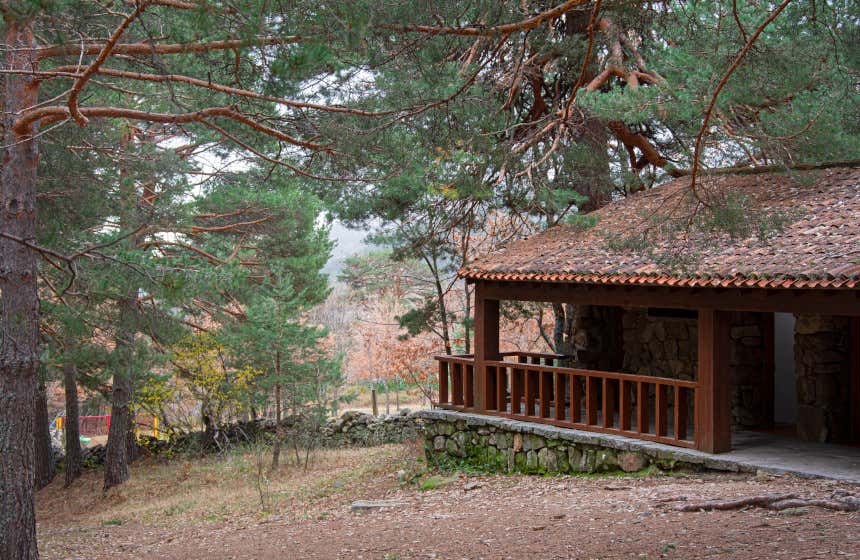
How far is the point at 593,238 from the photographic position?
12383 millimetres

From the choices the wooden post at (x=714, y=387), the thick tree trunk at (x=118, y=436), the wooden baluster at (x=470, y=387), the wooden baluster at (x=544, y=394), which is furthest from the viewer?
the thick tree trunk at (x=118, y=436)

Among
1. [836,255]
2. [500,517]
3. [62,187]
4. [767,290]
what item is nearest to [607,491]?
[500,517]

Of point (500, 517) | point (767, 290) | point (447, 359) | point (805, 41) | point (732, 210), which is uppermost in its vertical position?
point (805, 41)

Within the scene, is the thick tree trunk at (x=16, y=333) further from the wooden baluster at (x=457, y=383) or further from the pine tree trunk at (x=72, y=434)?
the pine tree trunk at (x=72, y=434)

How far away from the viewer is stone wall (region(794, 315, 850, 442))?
416 inches

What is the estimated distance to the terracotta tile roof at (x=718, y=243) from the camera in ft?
24.0

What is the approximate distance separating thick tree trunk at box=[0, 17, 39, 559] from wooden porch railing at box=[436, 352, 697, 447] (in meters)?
6.73

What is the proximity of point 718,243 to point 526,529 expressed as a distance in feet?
14.4

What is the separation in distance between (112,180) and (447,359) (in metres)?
6.42

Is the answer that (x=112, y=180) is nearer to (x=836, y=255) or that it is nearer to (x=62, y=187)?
(x=62, y=187)

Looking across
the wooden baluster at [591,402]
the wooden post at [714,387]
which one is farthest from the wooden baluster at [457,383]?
the wooden post at [714,387]

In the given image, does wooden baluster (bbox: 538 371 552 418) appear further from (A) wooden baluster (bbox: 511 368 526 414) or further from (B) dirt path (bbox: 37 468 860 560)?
(B) dirt path (bbox: 37 468 860 560)

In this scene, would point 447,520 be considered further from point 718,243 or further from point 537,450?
point 718,243

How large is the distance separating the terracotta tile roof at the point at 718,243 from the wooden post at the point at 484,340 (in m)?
0.61
